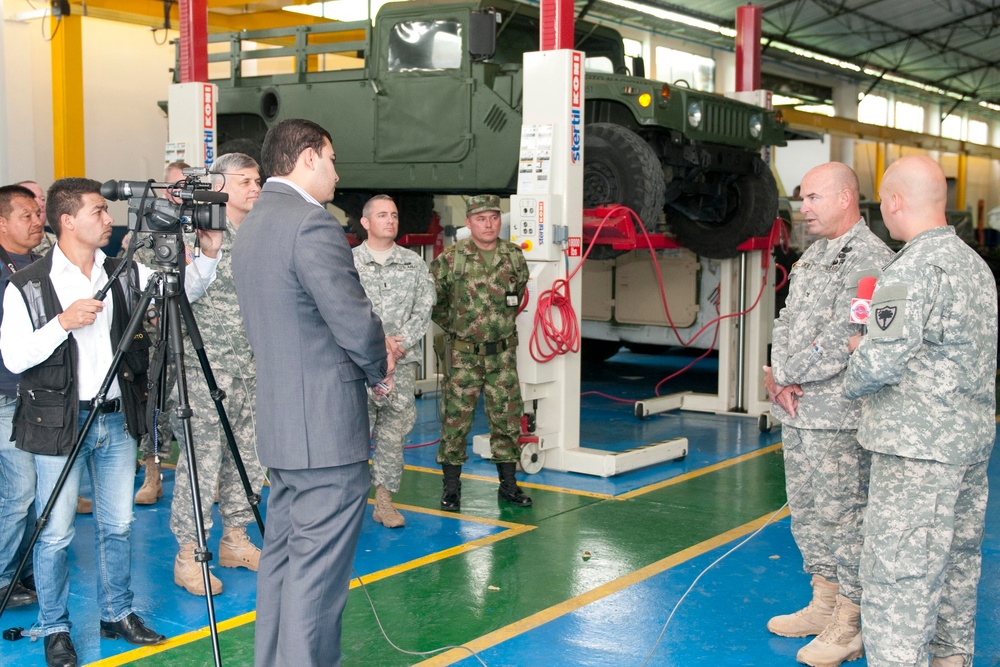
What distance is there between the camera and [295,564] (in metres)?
3.06

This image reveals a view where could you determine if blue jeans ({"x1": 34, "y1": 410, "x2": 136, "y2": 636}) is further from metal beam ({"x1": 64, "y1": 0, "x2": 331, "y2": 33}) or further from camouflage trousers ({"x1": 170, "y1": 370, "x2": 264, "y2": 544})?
metal beam ({"x1": 64, "y1": 0, "x2": 331, "y2": 33})

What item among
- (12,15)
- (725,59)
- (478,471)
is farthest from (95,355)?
(725,59)

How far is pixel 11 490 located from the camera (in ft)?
13.6

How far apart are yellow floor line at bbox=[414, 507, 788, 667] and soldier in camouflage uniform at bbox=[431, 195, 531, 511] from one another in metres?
1.13

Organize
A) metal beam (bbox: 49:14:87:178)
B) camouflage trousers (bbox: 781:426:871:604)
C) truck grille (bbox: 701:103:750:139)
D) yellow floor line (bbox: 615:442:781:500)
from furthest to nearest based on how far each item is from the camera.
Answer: metal beam (bbox: 49:14:87:178) < truck grille (bbox: 701:103:750:139) < yellow floor line (bbox: 615:442:781:500) < camouflage trousers (bbox: 781:426:871:604)

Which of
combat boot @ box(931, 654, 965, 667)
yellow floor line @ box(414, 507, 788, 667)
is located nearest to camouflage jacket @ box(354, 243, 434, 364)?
yellow floor line @ box(414, 507, 788, 667)

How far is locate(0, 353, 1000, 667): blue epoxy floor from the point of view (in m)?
3.90

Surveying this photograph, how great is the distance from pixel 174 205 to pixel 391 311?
2.05 metres

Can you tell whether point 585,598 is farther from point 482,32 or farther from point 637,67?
point 637,67

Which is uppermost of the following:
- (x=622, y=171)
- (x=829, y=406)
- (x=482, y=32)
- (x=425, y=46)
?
(x=425, y=46)

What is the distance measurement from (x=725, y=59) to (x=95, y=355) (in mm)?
21531

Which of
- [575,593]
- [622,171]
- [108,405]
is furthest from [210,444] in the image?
[622,171]

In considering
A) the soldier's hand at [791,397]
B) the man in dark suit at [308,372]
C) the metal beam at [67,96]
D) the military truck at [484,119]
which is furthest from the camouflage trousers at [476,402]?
the metal beam at [67,96]

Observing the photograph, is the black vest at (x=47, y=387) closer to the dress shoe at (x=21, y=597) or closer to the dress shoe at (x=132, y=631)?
the dress shoe at (x=132, y=631)
